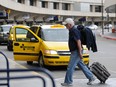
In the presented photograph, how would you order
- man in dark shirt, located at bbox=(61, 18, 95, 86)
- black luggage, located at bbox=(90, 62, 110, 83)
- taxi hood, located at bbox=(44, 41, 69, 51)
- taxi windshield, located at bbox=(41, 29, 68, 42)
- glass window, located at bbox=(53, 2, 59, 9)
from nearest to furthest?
1. man in dark shirt, located at bbox=(61, 18, 95, 86)
2. black luggage, located at bbox=(90, 62, 110, 83)
3. taxi hood, located at bbox=(44, 41, 69, 51)
4. taxi windshield, located at bbox=(41, 29, 68, 42)
5. glass window, located at bbox=(53, 2, 59, 9)

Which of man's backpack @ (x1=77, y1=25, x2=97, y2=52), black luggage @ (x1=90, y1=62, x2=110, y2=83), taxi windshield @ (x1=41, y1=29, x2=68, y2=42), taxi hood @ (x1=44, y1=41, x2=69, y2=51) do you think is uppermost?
man's backpack @ (x1=77, y1=25, x2=97, y2=52)

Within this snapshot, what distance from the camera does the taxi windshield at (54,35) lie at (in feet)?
53.6

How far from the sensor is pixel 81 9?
122 m

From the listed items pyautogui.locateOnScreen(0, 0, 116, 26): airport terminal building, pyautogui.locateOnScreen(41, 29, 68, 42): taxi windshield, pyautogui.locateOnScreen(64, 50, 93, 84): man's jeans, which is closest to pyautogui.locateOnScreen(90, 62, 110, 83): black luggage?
pyautogui.locateOnScreen(64, 50, 93, 84): man's jeans

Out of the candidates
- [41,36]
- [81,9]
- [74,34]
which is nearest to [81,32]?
[74,34]

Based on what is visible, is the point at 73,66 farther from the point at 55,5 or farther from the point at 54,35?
the point at 55,5

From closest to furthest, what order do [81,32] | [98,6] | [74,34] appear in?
[74,34]
[81,32]
[98,6]

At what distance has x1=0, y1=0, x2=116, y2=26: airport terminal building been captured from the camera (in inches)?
3211

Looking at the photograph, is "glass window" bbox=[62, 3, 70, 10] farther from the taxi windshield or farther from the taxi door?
the taxi door

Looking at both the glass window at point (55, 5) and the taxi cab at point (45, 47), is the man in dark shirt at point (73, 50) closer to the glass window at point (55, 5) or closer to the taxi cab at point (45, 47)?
the taxi cab at point (45, 47)

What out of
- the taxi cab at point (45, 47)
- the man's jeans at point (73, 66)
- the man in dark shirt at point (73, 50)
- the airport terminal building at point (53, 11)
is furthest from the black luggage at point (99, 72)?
the airport terminal building at point (53, 11)

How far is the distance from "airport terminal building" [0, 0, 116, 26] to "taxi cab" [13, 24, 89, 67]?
1954 inches

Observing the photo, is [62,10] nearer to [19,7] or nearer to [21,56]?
[19,7]

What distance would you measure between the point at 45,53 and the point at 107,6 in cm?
4322
